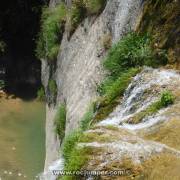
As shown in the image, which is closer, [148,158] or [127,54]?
[148,158]

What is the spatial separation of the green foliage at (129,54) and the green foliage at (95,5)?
1.61 metres

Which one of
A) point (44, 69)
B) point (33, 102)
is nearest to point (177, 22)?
point (44, 69)

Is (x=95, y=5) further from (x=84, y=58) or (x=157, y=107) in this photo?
(x=157, y=107)

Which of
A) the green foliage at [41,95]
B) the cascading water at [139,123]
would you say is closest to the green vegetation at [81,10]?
the cascading water at [139,123]

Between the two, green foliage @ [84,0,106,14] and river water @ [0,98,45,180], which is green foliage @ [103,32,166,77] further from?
river water @ [0,98,45,180]

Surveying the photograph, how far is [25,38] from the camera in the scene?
1405cm

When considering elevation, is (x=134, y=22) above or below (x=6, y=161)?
above

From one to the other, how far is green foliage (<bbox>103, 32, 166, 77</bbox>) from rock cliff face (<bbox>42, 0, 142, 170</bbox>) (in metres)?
0.37

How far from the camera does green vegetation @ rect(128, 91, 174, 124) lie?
15.3 feet

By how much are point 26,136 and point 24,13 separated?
3.39 metres

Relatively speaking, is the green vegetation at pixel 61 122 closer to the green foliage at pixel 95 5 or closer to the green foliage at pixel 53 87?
the green foliage at pixel 53 87

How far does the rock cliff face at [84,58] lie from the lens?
23.4 feet

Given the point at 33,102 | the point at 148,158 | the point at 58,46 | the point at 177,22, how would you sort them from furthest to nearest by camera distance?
the point at 33,102 → the point at 58,46 → the point at 177,22 → the point at 148,158

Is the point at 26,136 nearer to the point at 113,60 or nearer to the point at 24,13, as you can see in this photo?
the point at 24,13
